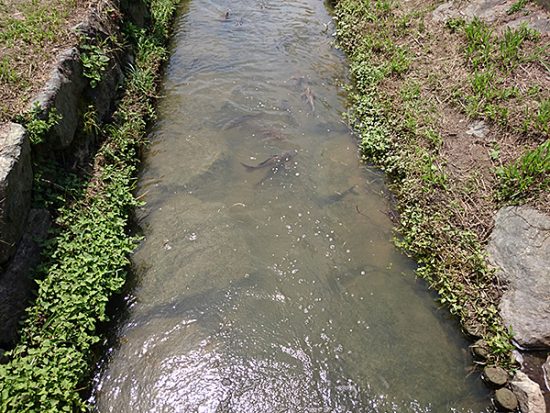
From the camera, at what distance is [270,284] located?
205 inches

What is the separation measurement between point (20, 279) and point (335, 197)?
14.4 feet

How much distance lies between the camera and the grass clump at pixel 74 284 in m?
3.61

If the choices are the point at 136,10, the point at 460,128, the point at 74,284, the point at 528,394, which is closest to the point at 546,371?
the point at 528,394

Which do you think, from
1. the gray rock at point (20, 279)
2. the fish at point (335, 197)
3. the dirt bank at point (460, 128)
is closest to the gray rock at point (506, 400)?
the dirt bank at point (460, 128)

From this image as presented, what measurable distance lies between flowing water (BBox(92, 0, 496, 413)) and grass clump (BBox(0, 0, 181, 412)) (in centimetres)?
39

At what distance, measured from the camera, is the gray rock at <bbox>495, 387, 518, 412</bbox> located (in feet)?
13.4

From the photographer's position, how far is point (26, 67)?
557 centimetres

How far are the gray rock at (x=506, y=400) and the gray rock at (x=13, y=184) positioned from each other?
17.4 ft

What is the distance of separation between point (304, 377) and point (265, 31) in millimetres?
9391

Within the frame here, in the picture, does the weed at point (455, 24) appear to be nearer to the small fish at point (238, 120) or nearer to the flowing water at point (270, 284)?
the flowing water at point (270, 284)

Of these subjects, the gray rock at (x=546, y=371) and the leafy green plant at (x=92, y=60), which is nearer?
the gray rock at (x=546, y=371)

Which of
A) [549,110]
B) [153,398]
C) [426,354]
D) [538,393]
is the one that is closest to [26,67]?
[153,398]

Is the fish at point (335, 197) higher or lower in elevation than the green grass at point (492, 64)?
lower

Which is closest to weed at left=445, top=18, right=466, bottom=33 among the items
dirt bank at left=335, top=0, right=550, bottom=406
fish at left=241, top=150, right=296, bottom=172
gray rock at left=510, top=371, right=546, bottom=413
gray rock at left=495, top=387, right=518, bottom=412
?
dirt bank at left=335, top=0, right=550, bottom=406
